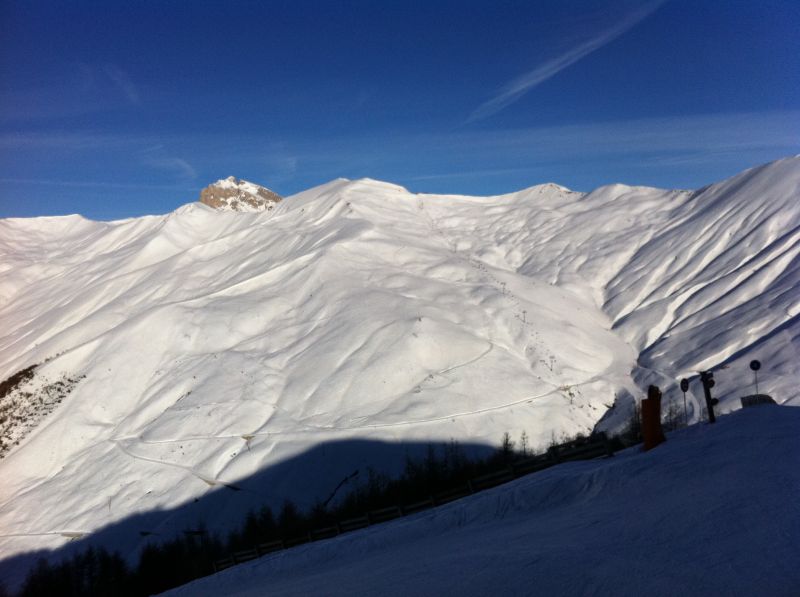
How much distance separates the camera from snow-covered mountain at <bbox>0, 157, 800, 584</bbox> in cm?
4241

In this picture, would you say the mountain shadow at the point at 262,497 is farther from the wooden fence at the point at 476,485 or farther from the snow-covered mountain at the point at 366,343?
the wooden fence at the point at 476,485

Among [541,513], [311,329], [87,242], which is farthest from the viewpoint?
[87,242]

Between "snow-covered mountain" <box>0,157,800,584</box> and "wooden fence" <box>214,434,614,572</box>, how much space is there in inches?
575

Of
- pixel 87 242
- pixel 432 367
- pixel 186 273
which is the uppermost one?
pixel 87 242

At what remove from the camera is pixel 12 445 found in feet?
168

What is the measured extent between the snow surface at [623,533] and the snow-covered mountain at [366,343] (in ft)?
80.5

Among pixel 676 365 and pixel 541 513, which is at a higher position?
pixel 676 365

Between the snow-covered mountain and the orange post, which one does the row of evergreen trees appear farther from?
the orange post

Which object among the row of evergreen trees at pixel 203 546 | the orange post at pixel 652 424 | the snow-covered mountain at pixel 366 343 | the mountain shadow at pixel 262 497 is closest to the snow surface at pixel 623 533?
the orange post at pixel 652 424

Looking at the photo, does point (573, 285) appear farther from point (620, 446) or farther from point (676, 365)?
point (620, 446)

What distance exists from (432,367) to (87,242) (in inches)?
4034

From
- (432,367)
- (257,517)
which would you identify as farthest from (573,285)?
(257,517)

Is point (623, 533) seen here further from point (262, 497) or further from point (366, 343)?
point (366, 343)

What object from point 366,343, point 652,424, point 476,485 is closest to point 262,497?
point 366,343
